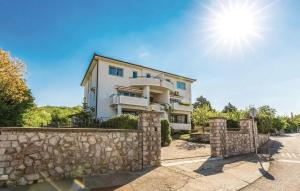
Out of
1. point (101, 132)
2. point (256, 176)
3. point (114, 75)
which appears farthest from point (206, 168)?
point (114, 75)

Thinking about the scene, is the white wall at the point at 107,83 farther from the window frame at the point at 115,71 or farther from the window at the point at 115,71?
the window at the point at 115,71

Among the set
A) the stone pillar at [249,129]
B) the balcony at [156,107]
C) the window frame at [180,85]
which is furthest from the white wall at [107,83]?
the stone pillar at [249,129]

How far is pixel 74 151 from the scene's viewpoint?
7.59 meters

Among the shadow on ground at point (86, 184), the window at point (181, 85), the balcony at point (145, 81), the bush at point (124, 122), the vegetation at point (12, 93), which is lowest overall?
the shadow on ground at point (86, 184)

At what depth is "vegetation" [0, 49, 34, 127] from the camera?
14.0 meters

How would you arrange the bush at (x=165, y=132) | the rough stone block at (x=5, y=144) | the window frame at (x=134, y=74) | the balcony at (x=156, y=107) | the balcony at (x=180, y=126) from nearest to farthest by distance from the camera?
the rough stone block at (x=5, y=144) < the bush at (x=165, y=132) < the balcony at (x=156, y=107) < the window frame at (x=134, y=74) < the balcony at (x=180, y=126)

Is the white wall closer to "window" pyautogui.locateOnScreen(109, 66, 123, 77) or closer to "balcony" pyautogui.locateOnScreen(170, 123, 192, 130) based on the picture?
"window" pyautogui.locateOnScreen(109, 66, 123, 77)

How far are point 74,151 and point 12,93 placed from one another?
943 cm

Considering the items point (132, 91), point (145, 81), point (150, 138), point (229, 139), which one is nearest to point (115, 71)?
point (132, 91)

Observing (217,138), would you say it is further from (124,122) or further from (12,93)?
(12,93)

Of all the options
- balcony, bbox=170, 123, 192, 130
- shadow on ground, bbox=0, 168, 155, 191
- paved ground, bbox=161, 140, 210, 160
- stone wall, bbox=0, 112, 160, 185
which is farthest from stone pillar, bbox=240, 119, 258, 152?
balcony, bbox=170, 123, 192, 130

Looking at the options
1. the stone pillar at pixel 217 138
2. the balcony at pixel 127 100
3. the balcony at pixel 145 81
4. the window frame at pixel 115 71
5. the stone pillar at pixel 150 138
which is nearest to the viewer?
the stone pillar at pixel 150 138

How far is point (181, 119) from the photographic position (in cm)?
3562

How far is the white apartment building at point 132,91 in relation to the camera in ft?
90.3
